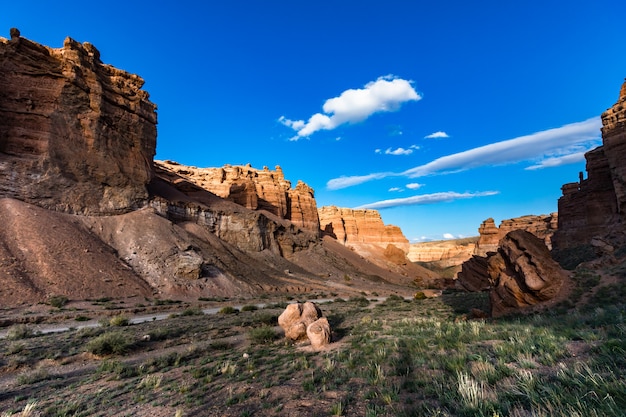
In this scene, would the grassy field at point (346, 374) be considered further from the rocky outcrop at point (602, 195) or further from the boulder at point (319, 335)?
the rocky outcrop at point (602, 195)

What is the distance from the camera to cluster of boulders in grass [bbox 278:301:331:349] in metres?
11.4


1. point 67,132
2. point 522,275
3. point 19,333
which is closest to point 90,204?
point 67,132

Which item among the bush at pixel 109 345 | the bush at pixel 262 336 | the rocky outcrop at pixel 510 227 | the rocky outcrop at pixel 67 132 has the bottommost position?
the bush at pixel 262 336

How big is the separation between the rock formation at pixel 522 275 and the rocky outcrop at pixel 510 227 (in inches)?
2799

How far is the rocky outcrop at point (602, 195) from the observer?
36125 mm

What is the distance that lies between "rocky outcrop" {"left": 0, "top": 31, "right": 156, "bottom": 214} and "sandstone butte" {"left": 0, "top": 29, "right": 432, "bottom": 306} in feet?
0.36

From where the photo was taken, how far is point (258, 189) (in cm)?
7994

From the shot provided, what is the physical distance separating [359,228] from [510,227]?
4663 centimetres

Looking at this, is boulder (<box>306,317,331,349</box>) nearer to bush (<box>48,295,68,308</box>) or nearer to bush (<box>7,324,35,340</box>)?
bush (<box>7,324,35,340</box>)

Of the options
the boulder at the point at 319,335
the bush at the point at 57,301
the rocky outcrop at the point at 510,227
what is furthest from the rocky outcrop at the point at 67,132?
the rocky outcrop at the point at 510,227

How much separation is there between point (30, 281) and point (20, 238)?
19.6 ft

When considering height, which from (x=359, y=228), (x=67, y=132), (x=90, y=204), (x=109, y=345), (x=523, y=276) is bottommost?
(x=109, y=345)

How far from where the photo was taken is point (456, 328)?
Result: 436 inches

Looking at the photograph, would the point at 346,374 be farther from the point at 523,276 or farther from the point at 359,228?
the point at 359,228
